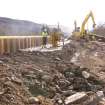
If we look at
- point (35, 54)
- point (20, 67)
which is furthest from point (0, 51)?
point (20, 67)

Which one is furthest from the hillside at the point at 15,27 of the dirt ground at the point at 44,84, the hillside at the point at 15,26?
the dirt ground at the point at 44,84

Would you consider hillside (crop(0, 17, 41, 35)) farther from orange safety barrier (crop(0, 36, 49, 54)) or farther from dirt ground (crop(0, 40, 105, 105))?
dirt ground (crop(0, 40, 105, 105))

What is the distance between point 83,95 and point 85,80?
220 cm

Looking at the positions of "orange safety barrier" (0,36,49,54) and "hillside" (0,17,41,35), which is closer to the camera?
"orange safety barrier" (0,36,49,54)

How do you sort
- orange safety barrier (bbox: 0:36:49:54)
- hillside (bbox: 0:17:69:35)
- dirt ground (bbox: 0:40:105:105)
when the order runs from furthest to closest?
1. hillside (bbox: 0:17:69:35)
2. orange safety barrier (bbox: 0:36:49:54)
3. dirt ground (bbox: 0:40:105:105)

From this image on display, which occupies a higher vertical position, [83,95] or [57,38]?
[57,38]

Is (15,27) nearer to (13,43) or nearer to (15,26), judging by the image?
(15,26)

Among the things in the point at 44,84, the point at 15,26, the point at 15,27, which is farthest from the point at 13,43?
the point at 15,26

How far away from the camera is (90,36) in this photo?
32.2 metres

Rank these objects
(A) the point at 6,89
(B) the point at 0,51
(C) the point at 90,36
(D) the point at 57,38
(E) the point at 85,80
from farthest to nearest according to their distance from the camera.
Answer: (C) the point at 90,36 → (D) the point at 57,38 → (B) the point at 0,51 → (E) the point at 85,80 → (A) the point at 6,89

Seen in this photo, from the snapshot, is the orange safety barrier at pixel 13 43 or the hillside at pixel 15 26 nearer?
the orange safety barrier at pixel 13 43

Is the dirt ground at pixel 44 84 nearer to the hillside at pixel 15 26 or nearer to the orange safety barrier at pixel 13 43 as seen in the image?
the orange safety barrier at pixel 13 43

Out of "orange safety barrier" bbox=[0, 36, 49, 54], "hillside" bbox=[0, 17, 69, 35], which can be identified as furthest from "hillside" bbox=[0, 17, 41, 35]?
"orange safety barrier" bbox=[0, 36, 49, 54]

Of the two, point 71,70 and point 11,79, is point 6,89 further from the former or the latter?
point 71,70
